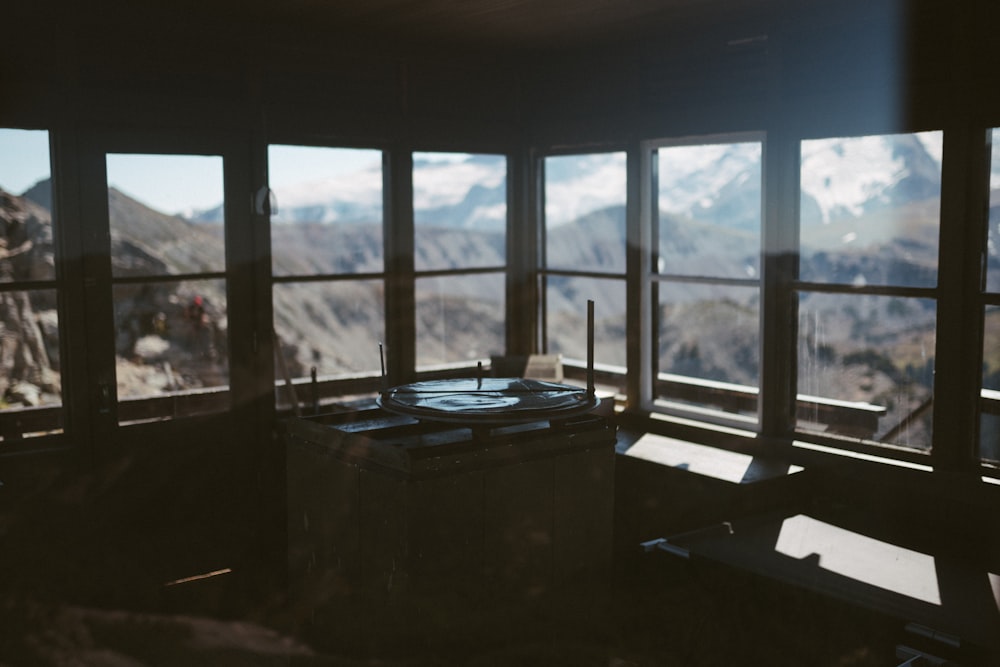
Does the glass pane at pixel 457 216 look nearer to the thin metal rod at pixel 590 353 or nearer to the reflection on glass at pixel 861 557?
the reflection on glass at pixel 861 557

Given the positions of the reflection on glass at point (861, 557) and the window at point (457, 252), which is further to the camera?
the window at point (457, 252)

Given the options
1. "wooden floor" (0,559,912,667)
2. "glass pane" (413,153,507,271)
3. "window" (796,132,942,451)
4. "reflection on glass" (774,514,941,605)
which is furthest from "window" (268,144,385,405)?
"reflection on glass" (774,514,941,605)

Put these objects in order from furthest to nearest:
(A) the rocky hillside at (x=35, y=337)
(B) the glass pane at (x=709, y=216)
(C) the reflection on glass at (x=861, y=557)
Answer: (B) the glass pane at (x=709, y=216) → (A) the rocky hillside at (x=35, y=337) → (C) the reflection on glass at (x=861, y=557)

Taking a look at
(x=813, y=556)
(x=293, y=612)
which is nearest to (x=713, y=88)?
(x=813, y=556)

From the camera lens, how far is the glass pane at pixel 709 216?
1086 inches

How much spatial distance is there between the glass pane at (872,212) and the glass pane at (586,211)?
18.7ft

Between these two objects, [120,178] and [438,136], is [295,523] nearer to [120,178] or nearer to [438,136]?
[120,178]

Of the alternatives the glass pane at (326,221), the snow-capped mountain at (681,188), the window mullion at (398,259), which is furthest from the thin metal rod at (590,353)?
the glass pane at (326,221)

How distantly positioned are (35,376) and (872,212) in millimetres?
25230

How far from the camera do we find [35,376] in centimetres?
420

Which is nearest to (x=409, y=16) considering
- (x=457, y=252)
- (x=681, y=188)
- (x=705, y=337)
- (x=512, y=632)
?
(x=512, y=632)

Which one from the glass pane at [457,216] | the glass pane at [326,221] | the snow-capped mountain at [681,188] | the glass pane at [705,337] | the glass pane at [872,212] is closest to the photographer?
the glass pane at [457,216]

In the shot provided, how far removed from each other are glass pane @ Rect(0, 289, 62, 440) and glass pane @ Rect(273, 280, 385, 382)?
52.4 feet

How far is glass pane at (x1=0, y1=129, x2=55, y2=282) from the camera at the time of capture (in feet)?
13.2
